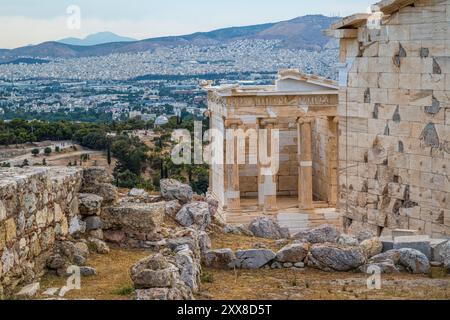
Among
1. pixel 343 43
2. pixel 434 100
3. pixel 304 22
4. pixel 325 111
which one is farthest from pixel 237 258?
pixel 304 22

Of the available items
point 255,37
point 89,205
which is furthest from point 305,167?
point 255,37

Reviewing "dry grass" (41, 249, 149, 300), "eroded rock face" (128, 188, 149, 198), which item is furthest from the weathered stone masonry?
"dry grass" (41, 249, 149, 300)

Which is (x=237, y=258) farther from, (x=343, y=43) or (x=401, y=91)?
(x=343, y=43)

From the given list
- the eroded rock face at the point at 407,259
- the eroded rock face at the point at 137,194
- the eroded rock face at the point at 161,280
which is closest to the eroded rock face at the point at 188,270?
the eroded rock face at the point at 161,280

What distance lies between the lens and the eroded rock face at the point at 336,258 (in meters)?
10.5

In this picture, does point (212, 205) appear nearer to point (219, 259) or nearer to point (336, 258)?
point (219, 259)

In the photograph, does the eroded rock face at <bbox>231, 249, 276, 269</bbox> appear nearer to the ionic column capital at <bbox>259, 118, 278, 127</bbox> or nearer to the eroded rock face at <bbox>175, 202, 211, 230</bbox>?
the eroded rock face at <bbox>175, 202, 211, 230</bbox>

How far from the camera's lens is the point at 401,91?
1650cm

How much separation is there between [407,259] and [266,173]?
16.6m

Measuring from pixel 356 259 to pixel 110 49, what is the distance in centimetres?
11440

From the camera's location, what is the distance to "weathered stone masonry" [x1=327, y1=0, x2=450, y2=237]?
1580 centimetres

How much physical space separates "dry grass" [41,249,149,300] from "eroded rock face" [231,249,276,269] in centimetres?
127

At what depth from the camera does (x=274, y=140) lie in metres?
28.1
